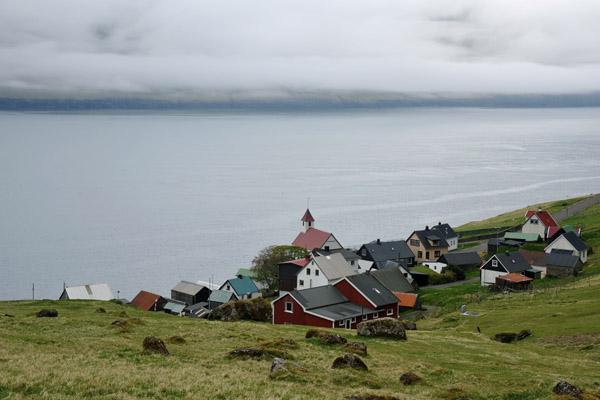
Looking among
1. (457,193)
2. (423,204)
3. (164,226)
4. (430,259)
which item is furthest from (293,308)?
(457,193)

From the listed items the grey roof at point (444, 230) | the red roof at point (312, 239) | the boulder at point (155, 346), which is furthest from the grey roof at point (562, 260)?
the boulder at point (155, 346)

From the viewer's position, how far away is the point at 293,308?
4991 cm

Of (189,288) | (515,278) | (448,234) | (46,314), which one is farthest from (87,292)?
(448,234)

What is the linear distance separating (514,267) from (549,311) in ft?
A: 82.5

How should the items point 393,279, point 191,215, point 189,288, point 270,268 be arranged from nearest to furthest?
point 393,279 < point 189,288 < point 270,268 < point 191,215

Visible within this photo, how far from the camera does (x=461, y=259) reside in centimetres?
8200

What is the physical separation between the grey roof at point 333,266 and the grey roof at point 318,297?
419 inches

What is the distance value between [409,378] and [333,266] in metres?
44.6

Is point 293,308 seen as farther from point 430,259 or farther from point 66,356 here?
point 430,259

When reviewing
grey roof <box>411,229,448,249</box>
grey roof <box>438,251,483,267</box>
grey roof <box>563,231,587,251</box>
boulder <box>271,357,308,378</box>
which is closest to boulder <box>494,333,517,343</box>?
boulder <box>271,357,308,378</box>

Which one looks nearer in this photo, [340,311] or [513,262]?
[340,311]

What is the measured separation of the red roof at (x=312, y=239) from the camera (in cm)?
8694

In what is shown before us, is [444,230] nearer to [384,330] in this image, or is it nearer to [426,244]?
[426,244]

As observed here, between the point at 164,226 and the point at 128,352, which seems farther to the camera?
the point at 164,226
